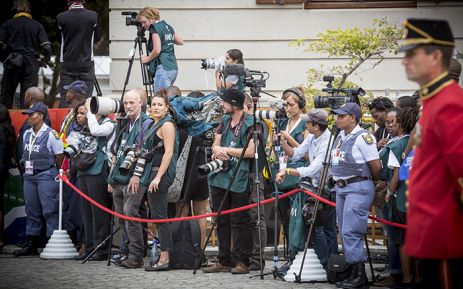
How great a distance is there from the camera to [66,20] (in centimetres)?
1647

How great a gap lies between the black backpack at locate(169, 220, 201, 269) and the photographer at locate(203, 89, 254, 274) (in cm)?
51

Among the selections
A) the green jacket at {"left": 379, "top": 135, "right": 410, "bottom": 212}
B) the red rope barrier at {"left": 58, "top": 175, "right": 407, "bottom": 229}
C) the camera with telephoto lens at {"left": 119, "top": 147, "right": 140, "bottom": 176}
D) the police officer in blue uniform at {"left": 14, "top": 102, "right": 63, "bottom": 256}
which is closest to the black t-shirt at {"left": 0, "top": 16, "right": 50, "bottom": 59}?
the police officer in blue uniform at {"left": 14, "top": 102, "right": 63, "bottom": 256}

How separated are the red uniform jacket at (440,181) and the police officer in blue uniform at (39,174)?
8750 millimetres

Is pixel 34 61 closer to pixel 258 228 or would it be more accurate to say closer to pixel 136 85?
pixel 136 85

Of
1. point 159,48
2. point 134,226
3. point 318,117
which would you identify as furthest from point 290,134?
point 159,48

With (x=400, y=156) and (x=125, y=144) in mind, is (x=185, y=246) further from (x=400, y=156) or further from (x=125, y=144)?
(x=400, y=156)

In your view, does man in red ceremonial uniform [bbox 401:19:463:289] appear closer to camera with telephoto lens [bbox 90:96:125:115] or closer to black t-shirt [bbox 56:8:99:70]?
camera with telephoto lens [bbox 90:96:125:115]

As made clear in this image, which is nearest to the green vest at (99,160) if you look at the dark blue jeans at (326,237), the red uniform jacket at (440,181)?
the dark blue jeans at (326,237)

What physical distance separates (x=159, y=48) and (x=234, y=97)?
3.39 m

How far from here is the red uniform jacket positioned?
629cm

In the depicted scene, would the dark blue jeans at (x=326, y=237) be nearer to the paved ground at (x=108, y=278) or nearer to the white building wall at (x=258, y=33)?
the paved ground at (x=108, y=278)

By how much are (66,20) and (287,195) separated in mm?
→ 6161

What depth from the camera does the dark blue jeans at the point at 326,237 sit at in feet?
38.8

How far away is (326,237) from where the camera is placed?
474 inches
